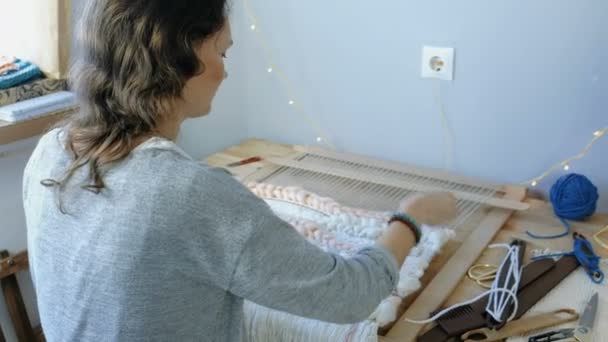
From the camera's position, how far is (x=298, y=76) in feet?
5.83

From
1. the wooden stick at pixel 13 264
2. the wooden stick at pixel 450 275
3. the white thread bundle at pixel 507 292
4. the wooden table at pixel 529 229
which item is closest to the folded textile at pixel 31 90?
the wooden stick at pixel 13 264

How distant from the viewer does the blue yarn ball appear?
1.29 meters

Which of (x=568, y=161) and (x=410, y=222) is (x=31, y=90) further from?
(x=568, y=161)

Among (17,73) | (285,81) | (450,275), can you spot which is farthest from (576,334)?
(17,73)

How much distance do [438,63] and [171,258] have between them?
1011mm

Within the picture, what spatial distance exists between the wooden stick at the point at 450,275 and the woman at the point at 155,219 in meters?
0.23

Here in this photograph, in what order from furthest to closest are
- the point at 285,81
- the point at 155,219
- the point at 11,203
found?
the point at 285,81
the point at 11,203
the point at 155,219

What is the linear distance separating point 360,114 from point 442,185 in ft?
1.12

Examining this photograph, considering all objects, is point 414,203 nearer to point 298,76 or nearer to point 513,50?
point 513,50

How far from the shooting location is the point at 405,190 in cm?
147

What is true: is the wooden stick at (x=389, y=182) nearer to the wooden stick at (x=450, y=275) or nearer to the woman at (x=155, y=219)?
the wooden stick at (x=450, y=275)

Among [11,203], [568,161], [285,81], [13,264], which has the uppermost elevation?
[285,81]

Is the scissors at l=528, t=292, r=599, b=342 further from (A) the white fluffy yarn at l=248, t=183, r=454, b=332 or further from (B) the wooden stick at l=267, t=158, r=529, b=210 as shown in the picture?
(B) the wooden stick at l=267, t=158, r=529, b=210

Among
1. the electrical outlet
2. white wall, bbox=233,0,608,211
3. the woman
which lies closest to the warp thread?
white wall, bbox=233,0,608,211
